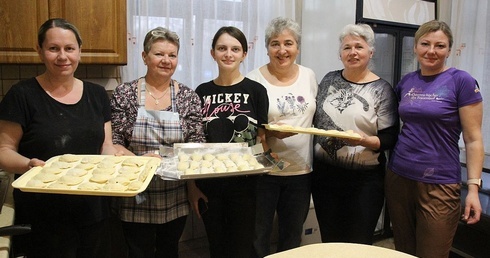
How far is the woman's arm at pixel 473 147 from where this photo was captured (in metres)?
1.51

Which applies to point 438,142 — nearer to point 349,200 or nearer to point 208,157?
point 349,200

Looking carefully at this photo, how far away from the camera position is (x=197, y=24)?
2402 millimetres

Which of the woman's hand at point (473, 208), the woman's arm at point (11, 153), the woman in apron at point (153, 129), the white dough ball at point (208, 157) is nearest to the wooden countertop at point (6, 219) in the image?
the woman's arm at point (11, 153)

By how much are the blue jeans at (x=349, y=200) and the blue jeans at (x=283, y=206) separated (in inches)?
3.5

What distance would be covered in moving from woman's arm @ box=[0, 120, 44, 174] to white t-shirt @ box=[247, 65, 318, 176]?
3.36 feet

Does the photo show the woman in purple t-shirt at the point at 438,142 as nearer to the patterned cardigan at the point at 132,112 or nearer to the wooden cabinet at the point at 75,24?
the patterned cardigan at the point at 132,112

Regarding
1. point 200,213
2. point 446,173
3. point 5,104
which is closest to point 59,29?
point 5,104

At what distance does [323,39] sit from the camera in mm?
2660

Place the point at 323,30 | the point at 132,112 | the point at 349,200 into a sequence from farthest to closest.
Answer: the point at 323,30 < the point at 349,200 < the point at 132,112

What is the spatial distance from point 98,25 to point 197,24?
662 millimetres

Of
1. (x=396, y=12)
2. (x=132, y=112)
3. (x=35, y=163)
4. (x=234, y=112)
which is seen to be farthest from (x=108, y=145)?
(x=396, y=12)

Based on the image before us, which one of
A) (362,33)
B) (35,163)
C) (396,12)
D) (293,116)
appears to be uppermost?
(396,12)

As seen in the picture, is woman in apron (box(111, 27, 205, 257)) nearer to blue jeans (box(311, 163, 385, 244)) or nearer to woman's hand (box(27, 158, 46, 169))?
woman's hand (box(27, 158, 46, 169))

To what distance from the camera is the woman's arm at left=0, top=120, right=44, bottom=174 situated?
51.4 inches
